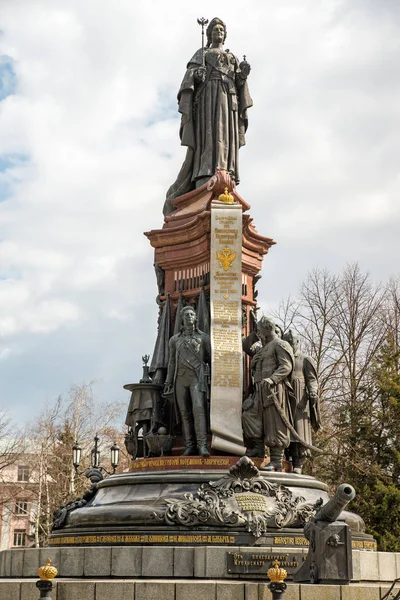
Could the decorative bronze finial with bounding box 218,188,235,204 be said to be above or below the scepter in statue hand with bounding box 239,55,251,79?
below

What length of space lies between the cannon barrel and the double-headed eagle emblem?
571 centimetres

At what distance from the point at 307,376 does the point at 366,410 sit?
55.5 feet

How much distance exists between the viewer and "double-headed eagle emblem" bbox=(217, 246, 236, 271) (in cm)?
1786

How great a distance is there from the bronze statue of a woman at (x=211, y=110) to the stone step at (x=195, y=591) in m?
9.47

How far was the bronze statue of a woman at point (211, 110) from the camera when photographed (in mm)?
19812

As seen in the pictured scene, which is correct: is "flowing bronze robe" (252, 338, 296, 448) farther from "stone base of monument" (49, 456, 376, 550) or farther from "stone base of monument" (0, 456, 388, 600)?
"stone base of monument" (49, 456, 376, 550)

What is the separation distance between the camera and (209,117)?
19.9 m

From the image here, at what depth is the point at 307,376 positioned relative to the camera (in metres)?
17.5

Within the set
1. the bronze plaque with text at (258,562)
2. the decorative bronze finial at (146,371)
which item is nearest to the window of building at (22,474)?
the decorative bronze finial at (146,371)

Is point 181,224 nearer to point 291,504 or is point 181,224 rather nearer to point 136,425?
point 136,425

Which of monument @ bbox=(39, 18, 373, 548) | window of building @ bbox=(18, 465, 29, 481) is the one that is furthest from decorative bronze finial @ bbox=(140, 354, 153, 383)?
window of building @ bbox=(18, 465, 29, 481)

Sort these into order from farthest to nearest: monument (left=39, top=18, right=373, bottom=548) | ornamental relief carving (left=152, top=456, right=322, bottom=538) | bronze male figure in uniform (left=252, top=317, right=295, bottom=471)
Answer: bronze male figure in uniform (left=252, top=317, right=295, bottom=471), monument (left=39, top=18, right=373, bottom=548), ornamental relief carving (left=152, top=456, right=322, bottom=538)

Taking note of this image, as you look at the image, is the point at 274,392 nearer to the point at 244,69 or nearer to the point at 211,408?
the point at 211,408

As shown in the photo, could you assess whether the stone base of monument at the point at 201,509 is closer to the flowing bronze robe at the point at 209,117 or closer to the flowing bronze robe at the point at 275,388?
the flowing bronze robe at the point at 275,388
